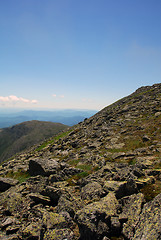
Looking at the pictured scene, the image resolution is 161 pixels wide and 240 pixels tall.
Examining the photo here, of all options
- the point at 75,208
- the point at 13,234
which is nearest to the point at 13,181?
the point at 13,234

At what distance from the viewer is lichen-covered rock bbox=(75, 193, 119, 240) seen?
6644mm

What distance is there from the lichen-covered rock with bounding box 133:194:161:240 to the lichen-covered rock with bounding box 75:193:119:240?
1592mm

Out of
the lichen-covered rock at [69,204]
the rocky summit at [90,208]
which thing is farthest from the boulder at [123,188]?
the lichen-covered rock at [69,204]

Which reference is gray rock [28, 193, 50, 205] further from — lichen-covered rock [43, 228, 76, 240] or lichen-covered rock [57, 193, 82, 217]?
lichen-covered rock [43, 228, 76, 240]

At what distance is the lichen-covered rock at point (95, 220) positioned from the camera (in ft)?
21.8

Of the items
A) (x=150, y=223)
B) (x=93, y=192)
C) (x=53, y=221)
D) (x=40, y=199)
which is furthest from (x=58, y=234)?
(x=150, y=223)

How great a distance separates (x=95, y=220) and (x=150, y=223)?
2.73 metres

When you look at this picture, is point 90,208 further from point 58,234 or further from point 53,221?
point 53,221

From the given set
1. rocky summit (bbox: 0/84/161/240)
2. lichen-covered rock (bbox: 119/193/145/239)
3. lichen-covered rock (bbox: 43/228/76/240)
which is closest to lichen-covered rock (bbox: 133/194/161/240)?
rocky summit (bbox: 0/84/161/240)

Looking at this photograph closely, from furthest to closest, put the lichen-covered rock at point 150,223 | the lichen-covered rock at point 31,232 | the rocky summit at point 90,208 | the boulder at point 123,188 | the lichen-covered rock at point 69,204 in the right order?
1. the boulder at point 123,188
2. the lichen-covered rock at point 69,204
3. the lichen-covered rock at point 31,232
4. the rocky summit at point 90,208
5. the lichen-covered rock at point 150,223

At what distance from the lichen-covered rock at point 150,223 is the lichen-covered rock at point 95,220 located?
62.7 inches

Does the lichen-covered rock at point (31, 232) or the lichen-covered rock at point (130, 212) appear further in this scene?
the lichen-covered rock at point (31, 232)

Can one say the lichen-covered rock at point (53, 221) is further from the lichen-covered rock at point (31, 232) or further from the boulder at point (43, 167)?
the boulder at point (43, 167)

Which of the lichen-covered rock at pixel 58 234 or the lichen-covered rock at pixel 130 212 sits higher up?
the lichen-covered rock at pixel 130 212
